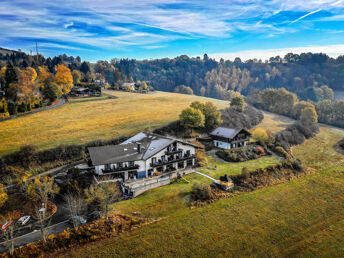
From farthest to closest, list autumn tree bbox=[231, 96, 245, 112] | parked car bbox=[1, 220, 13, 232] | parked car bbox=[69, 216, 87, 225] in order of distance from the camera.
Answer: autumn tree bbox=[231, 96, 245, 112] < parked car bbox=[69, 216, 87, 225] < parked car bbox=[1, 220, 13, 232]

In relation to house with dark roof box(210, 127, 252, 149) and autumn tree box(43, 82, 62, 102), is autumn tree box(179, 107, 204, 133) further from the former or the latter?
autumn tree box(43, 82, 62, 102)

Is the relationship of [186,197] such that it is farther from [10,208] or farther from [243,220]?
[10,208]

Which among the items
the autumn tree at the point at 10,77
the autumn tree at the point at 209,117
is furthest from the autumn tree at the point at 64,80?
the autumn tree at the point at 209,117

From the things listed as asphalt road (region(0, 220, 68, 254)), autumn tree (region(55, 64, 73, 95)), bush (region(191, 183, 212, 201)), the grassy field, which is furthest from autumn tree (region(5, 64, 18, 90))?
bush (region(191, 183, 212, 201))

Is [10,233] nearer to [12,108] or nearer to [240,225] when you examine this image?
[240,225]

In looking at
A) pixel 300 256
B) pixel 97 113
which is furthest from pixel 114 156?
pixel 97 113

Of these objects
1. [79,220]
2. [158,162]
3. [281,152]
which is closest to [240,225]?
[158,162]

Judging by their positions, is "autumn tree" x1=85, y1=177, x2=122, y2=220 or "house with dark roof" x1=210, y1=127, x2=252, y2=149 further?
"house with dark roof" x1=210, y1=127, x2=252, y2=149
